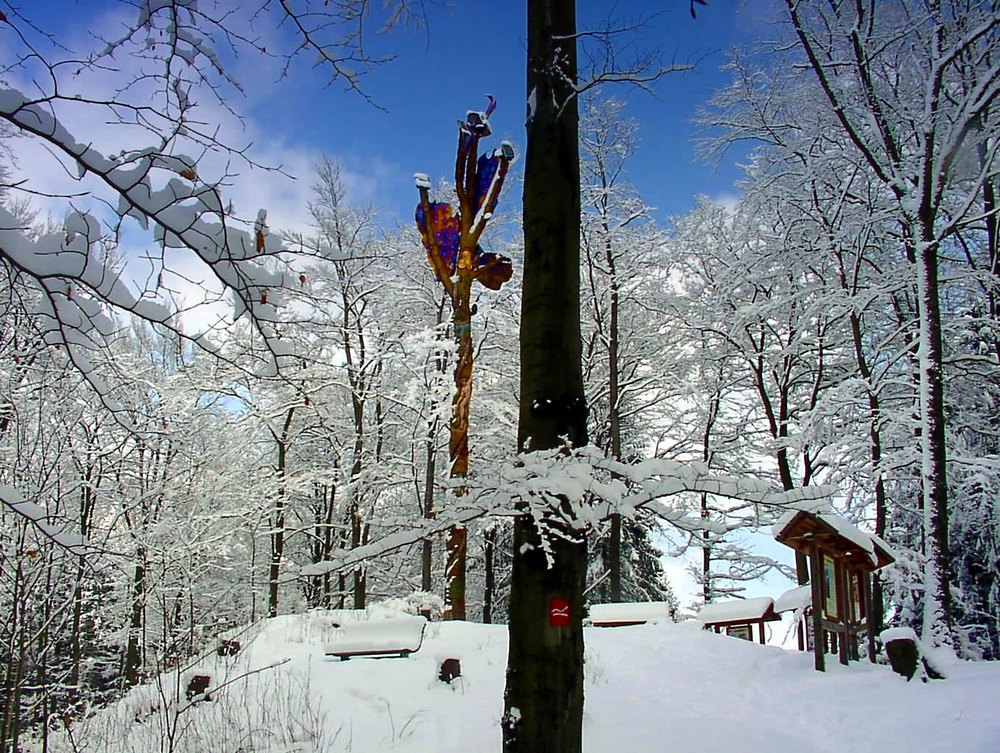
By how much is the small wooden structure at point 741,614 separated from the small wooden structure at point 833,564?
2.81 metres

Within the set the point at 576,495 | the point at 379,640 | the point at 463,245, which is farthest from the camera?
the point at 463,245

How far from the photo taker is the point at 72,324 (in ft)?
8.87

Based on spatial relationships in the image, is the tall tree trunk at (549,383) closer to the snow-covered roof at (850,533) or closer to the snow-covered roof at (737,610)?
the snow-covered roof at (850,533)

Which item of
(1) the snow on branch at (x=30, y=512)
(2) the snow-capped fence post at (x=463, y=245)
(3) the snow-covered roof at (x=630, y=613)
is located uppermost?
(2) the snow-capped fence post at (x=463, y=245)

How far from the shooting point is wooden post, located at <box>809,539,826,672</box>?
339 inches

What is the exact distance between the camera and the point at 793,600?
12.4m

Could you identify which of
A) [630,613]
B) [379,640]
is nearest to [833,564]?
[630,613]

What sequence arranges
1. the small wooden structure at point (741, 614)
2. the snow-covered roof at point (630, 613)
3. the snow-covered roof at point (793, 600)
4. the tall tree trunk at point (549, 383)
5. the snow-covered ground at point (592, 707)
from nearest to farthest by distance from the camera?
the tall tree trunk at point (549, 383) < the snow-covered ground at point (592, 707) < the snow-covered roof at point (793, 600) < the small wooden structure at point (741, 614) < the snow-covered roof at point (630, 613)

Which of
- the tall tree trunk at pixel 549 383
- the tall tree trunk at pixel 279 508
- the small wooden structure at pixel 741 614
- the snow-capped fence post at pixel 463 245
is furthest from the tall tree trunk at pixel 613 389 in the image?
the tall tree trunk at pixel 549 383

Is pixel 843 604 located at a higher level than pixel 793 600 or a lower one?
higher

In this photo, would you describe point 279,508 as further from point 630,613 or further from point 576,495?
point 576,495

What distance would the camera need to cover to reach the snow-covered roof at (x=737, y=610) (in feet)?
41.8

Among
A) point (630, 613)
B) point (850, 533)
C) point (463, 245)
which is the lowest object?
point (630, 613)

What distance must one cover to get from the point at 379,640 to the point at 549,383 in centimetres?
596
